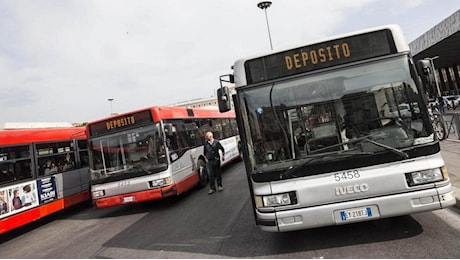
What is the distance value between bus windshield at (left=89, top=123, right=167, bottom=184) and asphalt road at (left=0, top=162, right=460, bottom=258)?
1.12 m

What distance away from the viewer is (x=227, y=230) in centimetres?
573

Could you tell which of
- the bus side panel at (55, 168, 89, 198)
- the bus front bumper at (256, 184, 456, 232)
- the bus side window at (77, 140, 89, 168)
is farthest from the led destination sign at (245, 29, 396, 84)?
the bus side window at (77, 140, 89, 168)

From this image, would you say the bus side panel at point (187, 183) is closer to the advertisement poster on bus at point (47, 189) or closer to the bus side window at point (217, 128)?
the advertisement poster on bus at point (47, 189)

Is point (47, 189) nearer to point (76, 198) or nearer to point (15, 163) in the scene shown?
point (15, 163)

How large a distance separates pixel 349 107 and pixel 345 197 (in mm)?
1135

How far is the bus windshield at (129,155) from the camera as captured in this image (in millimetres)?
8516

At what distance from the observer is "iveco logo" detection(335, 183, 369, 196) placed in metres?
4.00

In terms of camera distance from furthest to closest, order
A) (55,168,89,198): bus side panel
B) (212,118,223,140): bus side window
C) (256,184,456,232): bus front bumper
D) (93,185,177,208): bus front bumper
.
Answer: (212,118,223,140): bus side window < (55,168,89,198): bus side panel < (93,185,177,208): bus front bumper < (256,184,456,232): bus front bumper

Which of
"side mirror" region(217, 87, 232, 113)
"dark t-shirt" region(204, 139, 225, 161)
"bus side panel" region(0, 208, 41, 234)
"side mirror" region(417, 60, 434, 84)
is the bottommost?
"bus side panel" region(0, 208, 41, 234)

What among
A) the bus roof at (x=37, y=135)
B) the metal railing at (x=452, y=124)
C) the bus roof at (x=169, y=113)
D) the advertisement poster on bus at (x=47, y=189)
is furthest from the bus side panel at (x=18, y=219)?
the metal railing at (x=452, y=124)

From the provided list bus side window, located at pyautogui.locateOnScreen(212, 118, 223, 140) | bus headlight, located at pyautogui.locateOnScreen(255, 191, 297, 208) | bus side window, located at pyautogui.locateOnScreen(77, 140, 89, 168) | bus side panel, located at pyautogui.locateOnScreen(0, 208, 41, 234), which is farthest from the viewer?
bus side window, located at pyautogui.locateOnScreen(212, 118, 223, 140)

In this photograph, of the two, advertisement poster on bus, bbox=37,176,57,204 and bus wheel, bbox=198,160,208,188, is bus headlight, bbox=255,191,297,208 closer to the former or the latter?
bus wheel, bbox=198,160,208,188

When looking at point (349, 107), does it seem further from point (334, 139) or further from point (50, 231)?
point (50, 231)

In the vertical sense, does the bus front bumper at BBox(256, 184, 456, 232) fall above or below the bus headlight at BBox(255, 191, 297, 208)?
below
